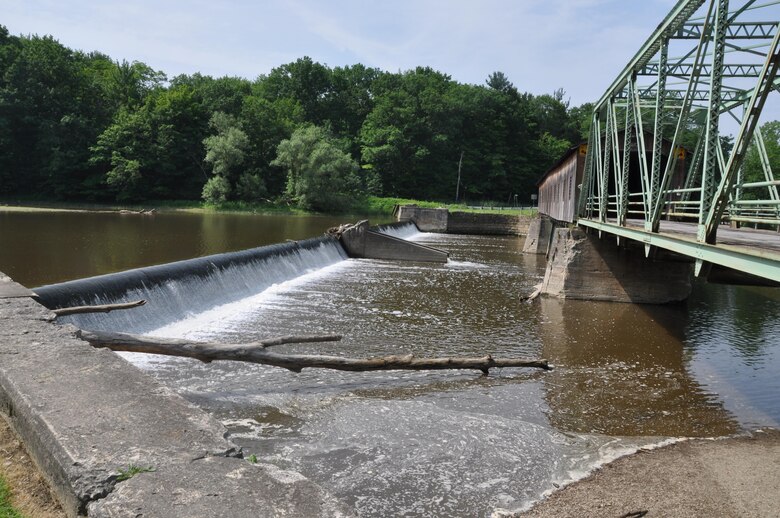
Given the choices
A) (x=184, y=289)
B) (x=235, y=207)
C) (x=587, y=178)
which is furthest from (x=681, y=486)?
(x=235, y=207)

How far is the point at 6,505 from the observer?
3.24 meters

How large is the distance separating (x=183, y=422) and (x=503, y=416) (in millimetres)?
5224

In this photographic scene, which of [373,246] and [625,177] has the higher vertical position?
[625,177]

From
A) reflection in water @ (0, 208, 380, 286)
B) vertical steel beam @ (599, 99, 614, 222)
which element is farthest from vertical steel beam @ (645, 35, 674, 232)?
reflection in water @ (0, 208, 380, 286)

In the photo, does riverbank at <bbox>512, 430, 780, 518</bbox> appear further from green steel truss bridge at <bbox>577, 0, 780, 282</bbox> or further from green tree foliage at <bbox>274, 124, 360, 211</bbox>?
green tree foliage at <bbox>274, 124, 360, 211</bbox>

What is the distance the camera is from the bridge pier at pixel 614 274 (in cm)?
1775

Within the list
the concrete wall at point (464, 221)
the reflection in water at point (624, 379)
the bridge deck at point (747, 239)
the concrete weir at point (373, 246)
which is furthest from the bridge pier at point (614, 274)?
the concrete wall at point (464, 221)

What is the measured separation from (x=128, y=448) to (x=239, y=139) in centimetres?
6526

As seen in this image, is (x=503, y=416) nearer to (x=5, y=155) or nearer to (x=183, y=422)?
(x=183, y=422)

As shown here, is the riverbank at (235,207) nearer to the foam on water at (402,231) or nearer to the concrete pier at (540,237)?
the foam on water at (402,231)

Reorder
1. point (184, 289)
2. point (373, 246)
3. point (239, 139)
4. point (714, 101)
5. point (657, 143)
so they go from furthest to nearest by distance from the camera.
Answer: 1. point (239, 139)
2. point (373, 246)
3. point (184, 289)
4. point (657, 143)
5. point (714, 101)

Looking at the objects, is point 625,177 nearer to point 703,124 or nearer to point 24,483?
point 703,124

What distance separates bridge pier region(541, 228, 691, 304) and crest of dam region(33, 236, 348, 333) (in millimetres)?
9343

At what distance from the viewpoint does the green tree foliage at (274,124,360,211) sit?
61719mm
